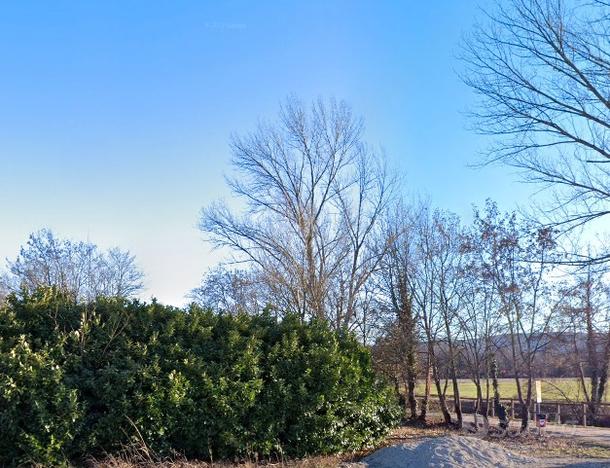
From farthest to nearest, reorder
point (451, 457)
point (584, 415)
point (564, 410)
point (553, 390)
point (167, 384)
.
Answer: point (553, 390), point (564, 410), point (584, 415), point (451, 457), point (167, 384)

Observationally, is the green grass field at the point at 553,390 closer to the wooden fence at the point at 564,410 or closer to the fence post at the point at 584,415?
the wooden fence at the point at 564,410

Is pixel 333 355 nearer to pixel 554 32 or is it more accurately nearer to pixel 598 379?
pixel 554 32

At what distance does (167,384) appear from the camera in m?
7.40

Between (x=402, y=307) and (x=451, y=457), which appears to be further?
(x=402, y=307)

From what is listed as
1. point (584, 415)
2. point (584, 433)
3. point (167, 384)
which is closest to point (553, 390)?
point (584, 415)

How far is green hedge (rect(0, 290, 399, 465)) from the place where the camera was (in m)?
6.79

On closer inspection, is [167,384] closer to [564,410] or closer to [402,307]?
[402,307]

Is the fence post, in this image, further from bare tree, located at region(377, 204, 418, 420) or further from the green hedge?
the green hedge

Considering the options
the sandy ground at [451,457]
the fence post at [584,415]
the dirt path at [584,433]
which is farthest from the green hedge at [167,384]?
the fence post at [584,415]

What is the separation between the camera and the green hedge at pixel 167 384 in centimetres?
679

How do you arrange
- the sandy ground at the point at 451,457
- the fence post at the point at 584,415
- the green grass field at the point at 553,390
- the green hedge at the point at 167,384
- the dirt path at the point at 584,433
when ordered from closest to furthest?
the green hedge at the point at 167,384 < the sandy ground at the point at 451,457 < the dirt path at the point at 584,433 < the fence post at the point at 584,415 < the green grass field at the point at 553,390

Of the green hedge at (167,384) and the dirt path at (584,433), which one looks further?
the dirt path at (584,433)

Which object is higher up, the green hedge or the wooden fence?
the green hedge

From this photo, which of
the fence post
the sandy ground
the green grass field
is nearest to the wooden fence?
the fence post
